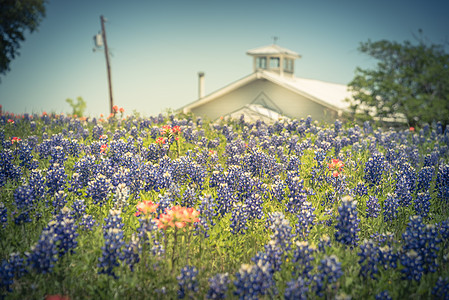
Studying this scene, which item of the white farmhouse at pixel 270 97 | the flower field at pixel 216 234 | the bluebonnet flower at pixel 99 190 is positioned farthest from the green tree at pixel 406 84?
the bluebonnet flower at pixel 99 190

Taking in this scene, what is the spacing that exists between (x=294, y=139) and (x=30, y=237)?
6537 mm

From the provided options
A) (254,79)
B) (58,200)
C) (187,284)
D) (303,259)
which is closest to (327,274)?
(303,259)

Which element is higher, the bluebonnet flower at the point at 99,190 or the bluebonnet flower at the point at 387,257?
the bluebonnet flower at the point at 99,190

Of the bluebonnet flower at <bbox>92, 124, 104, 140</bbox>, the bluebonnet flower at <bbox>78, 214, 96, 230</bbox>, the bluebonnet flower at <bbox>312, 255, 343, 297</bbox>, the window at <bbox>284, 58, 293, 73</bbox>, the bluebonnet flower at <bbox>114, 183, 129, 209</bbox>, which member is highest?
the window at <bbox>284, 58, 293, 73</bbox>

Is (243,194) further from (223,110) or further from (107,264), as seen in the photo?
(223,110)

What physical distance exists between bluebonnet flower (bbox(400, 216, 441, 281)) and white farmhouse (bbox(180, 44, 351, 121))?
18498 mm

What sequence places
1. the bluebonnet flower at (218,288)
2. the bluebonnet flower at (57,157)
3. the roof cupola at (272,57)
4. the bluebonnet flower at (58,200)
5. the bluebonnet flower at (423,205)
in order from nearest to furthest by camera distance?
the bluebonnet flower at (218,288)
the bluebonnet flower at (58,200)
the bluebonnet flower at (423,205)
the bluebonnet flower at (57,157)
the roof cupola at (272,57)

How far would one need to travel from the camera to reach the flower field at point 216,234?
3715 millimetres

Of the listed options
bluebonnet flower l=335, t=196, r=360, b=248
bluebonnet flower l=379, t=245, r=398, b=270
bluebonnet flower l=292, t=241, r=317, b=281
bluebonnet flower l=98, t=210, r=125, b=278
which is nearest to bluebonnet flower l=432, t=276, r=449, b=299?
bluebonnet flower l=379, t=245, r=398, b=270

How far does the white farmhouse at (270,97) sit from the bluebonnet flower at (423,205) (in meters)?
16.7

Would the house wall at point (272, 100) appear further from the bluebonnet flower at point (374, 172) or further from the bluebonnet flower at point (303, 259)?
the bluebonnet flower at point (303, 259)

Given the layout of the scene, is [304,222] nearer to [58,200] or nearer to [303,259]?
[303,259]

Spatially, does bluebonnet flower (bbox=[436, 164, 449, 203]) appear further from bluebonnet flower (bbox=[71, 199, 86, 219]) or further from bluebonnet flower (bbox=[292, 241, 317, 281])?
bluebonnet flower (bbox=[71, 199, 86, 219])

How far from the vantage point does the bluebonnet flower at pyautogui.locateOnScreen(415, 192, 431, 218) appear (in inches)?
223
